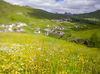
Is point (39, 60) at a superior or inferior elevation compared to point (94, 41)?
superior

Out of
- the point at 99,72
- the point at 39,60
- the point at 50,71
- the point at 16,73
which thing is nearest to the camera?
the point at 16,73

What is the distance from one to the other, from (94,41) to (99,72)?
5339 cm

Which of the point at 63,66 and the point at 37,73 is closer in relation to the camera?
the point at 37,73

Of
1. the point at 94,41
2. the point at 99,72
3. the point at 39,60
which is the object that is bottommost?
the point at 94,41

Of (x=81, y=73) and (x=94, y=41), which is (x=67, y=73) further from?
(x=94, y=41)

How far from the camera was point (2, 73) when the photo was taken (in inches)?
149

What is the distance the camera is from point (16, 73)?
3.59 metres

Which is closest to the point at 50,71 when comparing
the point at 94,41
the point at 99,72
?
the point at 99,72

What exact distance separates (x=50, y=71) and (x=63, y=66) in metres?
0.81

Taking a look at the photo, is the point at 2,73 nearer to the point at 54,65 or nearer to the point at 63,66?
the point at 54,65

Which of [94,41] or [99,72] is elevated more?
[99,72]

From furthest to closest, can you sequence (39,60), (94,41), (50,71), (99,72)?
1. (94,41)
2. (39,60)
3. (99,72)
4. (50,71)

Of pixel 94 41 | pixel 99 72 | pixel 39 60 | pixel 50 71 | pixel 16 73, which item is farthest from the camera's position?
pixel 94 41

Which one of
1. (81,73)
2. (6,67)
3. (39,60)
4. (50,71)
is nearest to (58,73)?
(50,71)
